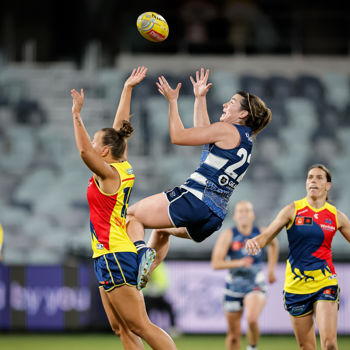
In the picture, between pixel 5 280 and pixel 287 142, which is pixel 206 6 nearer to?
pixel 287 142

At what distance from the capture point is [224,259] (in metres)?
8.91

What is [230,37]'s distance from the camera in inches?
695

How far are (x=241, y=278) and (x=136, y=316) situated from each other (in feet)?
11.7

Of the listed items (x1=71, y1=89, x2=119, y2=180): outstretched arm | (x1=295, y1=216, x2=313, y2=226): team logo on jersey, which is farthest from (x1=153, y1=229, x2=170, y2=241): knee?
(x1=295, y1=216, x2=313, y2=226): team logo on jersey

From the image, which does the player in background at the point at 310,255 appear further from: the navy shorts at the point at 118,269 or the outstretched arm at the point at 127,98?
the outstretched arm at the point at 127,98

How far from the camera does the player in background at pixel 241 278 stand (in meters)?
8.51

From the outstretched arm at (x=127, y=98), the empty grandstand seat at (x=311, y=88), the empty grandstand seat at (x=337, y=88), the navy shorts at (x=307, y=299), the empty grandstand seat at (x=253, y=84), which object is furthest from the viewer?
the empty grandstand seat at (x=311, y=88)

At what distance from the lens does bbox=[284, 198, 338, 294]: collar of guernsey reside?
21.4 ft

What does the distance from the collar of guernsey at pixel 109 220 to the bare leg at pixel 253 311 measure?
338cm

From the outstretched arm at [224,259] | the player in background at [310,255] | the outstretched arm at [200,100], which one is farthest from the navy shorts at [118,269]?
the outstretched arm at [224,259]

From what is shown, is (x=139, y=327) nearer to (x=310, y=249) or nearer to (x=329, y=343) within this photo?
(x=329, y=343)

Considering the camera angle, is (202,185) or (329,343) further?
(329,343)

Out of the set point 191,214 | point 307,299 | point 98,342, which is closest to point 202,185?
point 191,214

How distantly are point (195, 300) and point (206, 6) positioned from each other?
9092 millimetres
